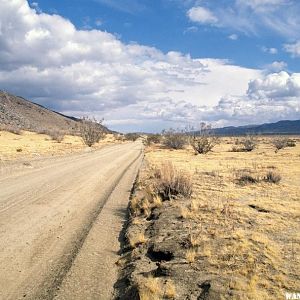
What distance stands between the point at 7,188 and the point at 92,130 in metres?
51.6

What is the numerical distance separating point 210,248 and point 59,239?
368cm

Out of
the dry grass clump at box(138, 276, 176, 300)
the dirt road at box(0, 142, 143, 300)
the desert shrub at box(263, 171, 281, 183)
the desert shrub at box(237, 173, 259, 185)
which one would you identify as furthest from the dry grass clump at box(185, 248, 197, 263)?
the desert shrub at box(263, 171, 281, 183)

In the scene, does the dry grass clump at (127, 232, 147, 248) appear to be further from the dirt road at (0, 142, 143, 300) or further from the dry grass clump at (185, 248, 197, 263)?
the dry grass clump at (185, 248, 197, 263)

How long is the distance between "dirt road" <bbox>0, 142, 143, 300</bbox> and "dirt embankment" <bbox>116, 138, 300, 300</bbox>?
21.5 inches

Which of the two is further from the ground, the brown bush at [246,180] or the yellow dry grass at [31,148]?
the yellow dry grass at [31,148]

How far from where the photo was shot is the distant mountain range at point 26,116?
443 ft

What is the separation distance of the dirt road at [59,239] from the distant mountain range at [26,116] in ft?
368

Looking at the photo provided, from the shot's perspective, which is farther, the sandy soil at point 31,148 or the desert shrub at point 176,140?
the desert shrub at point 176,140

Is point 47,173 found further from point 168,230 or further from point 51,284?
point 51,284

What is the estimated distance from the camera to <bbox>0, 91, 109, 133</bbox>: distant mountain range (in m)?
135

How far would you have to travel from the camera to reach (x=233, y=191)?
17.8 metres

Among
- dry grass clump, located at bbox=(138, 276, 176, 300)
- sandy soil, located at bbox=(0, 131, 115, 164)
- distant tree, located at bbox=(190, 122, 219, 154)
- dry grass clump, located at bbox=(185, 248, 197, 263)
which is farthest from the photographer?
distant tree, located at bbox=(190, 122, 219, 154)

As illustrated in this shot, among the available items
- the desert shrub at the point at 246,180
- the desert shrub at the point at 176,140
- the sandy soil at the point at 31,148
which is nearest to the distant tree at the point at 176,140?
the desert shrub at the point at 176,140

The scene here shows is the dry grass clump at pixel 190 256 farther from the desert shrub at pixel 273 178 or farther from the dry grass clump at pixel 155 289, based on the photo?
the desert shrub at pixel 273 178
